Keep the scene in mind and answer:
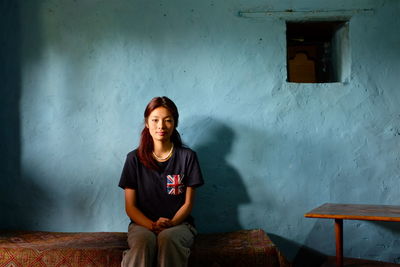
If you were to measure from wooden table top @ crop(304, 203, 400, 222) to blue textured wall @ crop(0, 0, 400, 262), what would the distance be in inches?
11.2

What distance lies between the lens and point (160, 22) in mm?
2625

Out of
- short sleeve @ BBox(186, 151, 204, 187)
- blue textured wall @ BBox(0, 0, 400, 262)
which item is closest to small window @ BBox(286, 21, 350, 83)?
blue textured wall @ BBox(0, 0, 400, 262)

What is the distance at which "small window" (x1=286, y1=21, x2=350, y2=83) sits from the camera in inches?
109

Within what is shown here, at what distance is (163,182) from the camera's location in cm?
220

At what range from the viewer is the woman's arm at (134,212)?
82.4 inches

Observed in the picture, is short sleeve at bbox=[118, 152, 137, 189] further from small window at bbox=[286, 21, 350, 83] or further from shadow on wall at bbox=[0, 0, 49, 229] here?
small window at bbox=[286, 21, 350, 83]

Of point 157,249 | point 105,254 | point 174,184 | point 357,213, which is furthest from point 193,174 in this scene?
point 357,213

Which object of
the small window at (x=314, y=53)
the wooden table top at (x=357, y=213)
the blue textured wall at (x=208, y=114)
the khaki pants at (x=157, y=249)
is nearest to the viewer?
the khaki pants at (x=157, y=249)

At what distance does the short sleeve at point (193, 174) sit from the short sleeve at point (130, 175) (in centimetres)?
32

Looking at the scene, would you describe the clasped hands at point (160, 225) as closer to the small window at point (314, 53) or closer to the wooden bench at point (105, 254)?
the wooden bench at point (105, 254)

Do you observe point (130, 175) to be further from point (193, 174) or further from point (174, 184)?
point (193, 174)

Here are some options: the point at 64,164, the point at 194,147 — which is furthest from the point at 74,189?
the point at 194,147

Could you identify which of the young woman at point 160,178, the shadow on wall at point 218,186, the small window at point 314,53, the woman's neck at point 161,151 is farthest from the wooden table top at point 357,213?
the small window at point 314,53

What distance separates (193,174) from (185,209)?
0.21m
